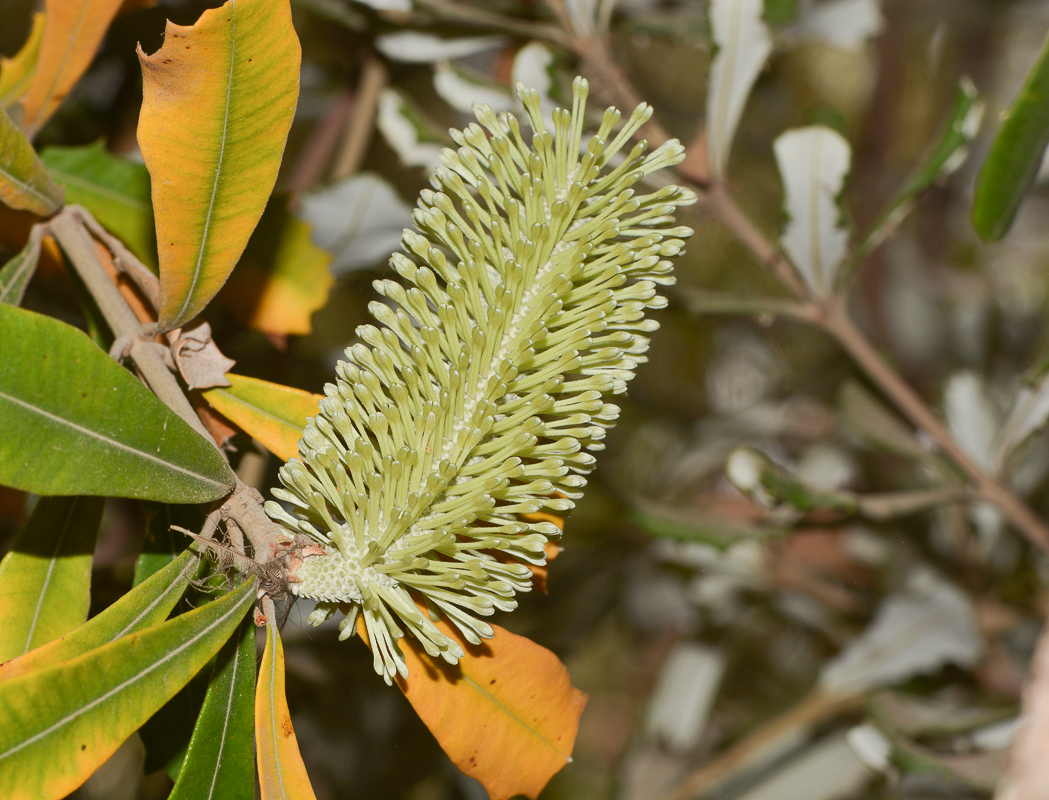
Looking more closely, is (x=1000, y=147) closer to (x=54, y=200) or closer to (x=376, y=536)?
(x=376, y=536)

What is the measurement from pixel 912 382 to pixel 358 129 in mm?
917

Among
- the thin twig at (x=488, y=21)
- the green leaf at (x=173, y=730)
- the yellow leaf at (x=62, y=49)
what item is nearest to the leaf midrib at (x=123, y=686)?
the green leaf at (x=173, y=730)

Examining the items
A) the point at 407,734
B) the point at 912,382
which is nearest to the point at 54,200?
the point at 407,734

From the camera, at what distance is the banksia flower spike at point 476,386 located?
0.32 metres

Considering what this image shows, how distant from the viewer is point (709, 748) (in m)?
1.12

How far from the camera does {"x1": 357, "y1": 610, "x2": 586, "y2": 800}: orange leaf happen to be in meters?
0.35

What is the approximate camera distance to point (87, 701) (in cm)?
29

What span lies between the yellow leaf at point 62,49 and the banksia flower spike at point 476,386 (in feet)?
0.83

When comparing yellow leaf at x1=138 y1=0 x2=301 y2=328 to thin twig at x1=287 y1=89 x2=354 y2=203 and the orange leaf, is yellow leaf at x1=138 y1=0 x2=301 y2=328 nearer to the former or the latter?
the orange leaf

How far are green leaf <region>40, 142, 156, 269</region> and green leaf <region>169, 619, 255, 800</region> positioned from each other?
252 millimetres

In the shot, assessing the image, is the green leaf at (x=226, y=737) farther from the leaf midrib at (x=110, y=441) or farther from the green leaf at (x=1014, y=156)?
the green leaf at (x=1014, y=156)

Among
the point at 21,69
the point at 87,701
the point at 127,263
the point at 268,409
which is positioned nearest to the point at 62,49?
the point at 21,69

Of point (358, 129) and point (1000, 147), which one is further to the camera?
point (358, 129)

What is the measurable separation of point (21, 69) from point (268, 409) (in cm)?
29
